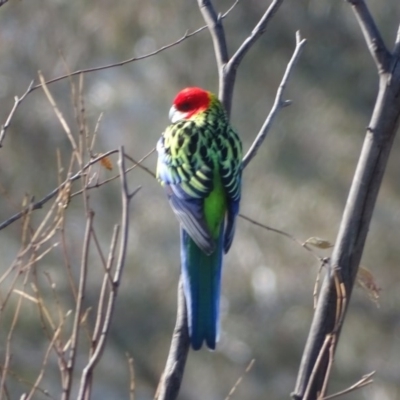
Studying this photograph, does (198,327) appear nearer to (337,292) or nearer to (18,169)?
(337,292)

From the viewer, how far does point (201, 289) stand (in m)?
2.29

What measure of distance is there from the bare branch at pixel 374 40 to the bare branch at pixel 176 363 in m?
0.71

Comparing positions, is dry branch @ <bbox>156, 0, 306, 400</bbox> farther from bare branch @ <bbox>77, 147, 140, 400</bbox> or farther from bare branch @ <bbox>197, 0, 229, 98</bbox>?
bare branch @ <bbox>77, 147, 140, 400</bbox>

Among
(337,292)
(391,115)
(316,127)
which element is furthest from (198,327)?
(316,127)

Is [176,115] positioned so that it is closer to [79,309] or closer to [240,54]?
[240,54]

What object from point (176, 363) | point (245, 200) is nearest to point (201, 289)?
point (176, 363)

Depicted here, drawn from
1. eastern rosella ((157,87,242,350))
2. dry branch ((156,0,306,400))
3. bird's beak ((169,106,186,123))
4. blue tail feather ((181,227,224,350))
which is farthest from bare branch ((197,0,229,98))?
bird's beak ((169,106,186,123))

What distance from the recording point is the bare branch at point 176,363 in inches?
78.5

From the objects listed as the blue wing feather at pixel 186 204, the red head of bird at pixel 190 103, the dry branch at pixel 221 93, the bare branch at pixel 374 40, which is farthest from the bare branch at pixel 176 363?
the red head of bird at pixel 190 103

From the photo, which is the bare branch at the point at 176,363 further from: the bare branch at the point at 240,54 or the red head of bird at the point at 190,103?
the red head of bird at the point at 190,103

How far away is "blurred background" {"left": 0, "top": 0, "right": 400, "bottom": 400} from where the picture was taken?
23.2 ft

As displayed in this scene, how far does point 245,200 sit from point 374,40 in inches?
195

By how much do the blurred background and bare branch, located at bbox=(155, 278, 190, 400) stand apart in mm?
4769

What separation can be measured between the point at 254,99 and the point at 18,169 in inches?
73.3
